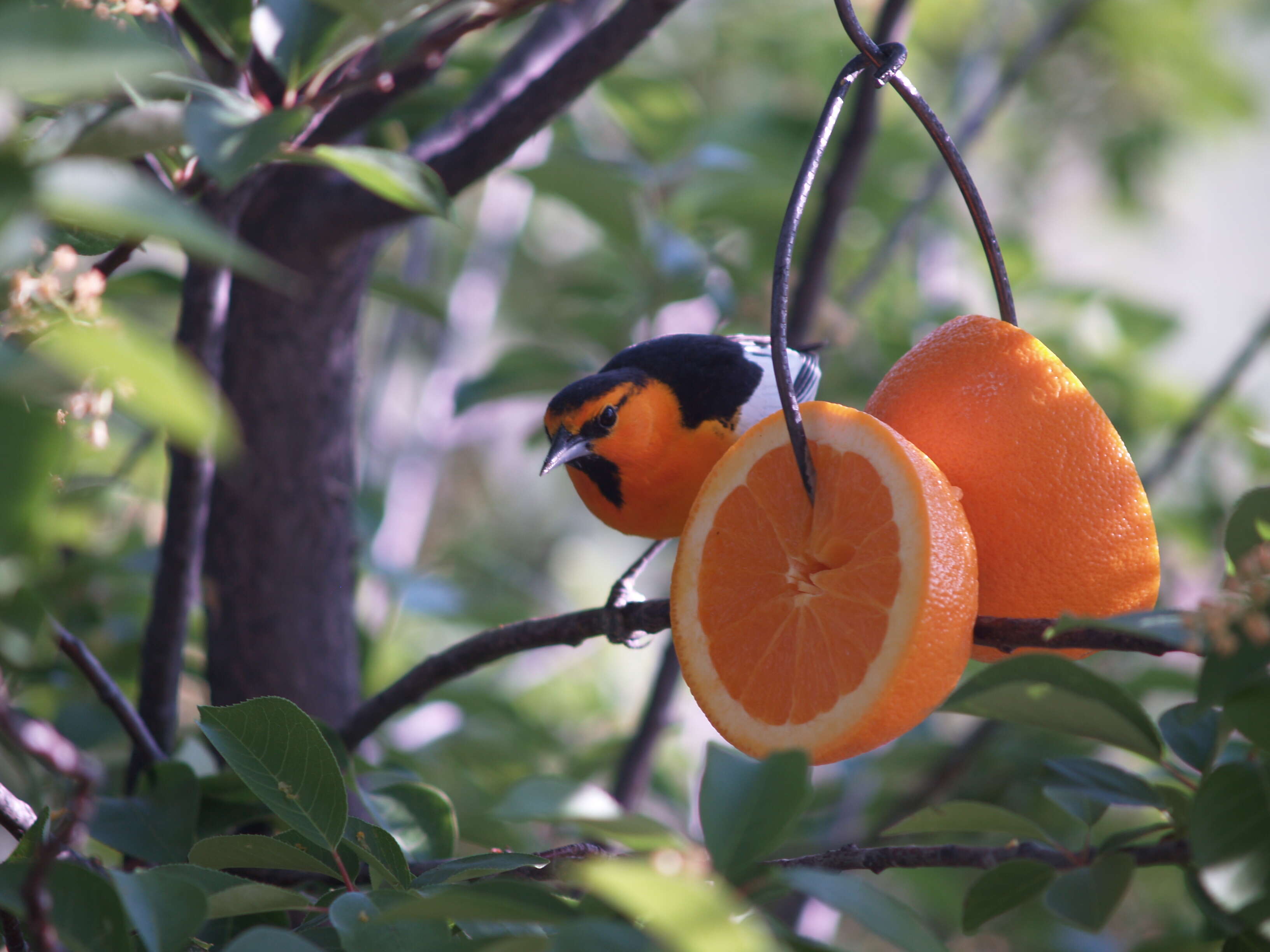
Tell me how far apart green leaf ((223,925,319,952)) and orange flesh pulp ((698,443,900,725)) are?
1.07ft

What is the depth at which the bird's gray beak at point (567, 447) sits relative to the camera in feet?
4.11

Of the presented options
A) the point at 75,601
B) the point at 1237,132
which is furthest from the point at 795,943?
the point at 1237,132

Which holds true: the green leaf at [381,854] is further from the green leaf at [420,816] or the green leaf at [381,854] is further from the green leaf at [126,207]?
the green leaf at [126,207]

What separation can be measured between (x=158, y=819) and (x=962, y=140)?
1.58 metres

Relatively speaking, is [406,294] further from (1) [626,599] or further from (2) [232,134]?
(2) [232,134]

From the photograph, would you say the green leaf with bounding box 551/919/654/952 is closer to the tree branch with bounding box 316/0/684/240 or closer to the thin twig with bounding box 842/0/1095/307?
the tree branch with bounding box 316/0/684/240

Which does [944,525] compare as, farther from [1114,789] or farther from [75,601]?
[75,601]

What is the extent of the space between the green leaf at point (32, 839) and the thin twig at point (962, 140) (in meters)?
1.45

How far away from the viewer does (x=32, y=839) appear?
62 centimetres

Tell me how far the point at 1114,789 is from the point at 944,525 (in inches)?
8.9

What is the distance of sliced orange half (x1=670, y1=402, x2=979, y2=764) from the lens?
611 millimetres

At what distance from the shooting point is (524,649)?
0.85 metres

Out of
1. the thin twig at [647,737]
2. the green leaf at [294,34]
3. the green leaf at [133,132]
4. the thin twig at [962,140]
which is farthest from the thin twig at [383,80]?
the thin twig at [962,140]

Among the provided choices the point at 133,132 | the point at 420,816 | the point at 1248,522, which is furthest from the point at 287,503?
the point at 1248,522
